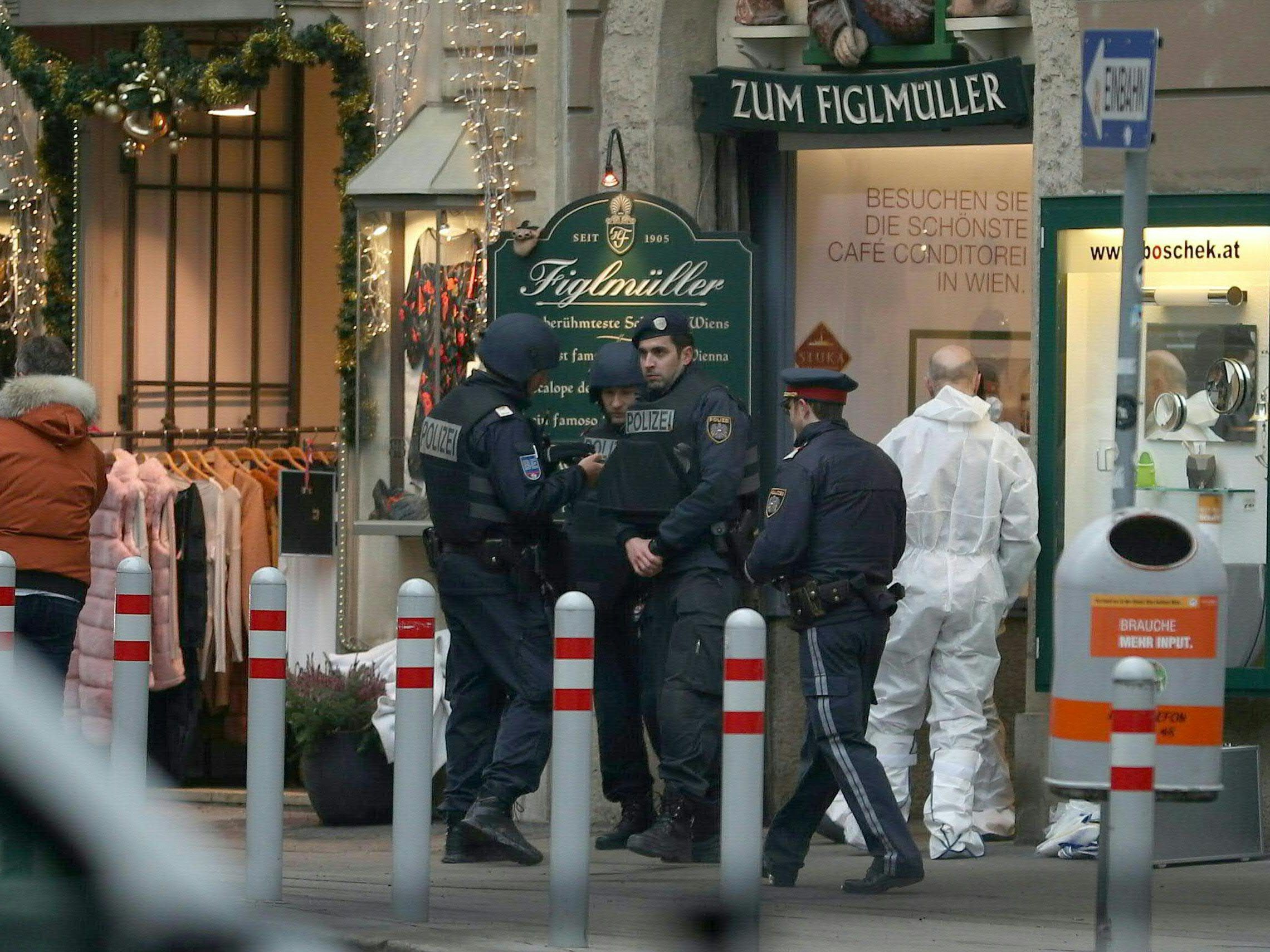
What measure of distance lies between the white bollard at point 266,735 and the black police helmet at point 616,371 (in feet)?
6.98

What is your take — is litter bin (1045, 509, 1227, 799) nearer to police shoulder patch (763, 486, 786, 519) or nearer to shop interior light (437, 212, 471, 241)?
police shoulder patch (763, 486, 786, 519)

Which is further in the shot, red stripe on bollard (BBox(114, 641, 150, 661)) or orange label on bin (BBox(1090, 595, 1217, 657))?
red stripe on bollard (BBox(114, 641, 150, 661))

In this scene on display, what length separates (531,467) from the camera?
8297 millimetres

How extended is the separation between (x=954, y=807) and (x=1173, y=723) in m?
3.01

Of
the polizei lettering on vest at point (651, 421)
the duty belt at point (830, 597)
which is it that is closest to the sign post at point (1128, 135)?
the duty belt at point (830, 597)

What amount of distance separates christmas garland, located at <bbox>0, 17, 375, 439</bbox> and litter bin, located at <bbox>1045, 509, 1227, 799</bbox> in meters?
5.57

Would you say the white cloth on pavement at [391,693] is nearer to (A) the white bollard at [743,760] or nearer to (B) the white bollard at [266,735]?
(B) the white bollard at [266,735]

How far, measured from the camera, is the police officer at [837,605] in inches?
303

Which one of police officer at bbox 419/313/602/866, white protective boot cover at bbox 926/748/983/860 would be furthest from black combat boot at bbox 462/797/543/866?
white protective boot cover at bbox 926/748/983/860

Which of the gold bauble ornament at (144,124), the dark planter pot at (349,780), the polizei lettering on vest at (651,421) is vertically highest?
the gold bauble ornament at (144,124)

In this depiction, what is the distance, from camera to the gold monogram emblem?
391 inches

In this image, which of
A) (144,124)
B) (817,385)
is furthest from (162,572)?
(817,385)

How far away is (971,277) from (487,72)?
2.38m

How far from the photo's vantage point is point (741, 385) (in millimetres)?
9859
